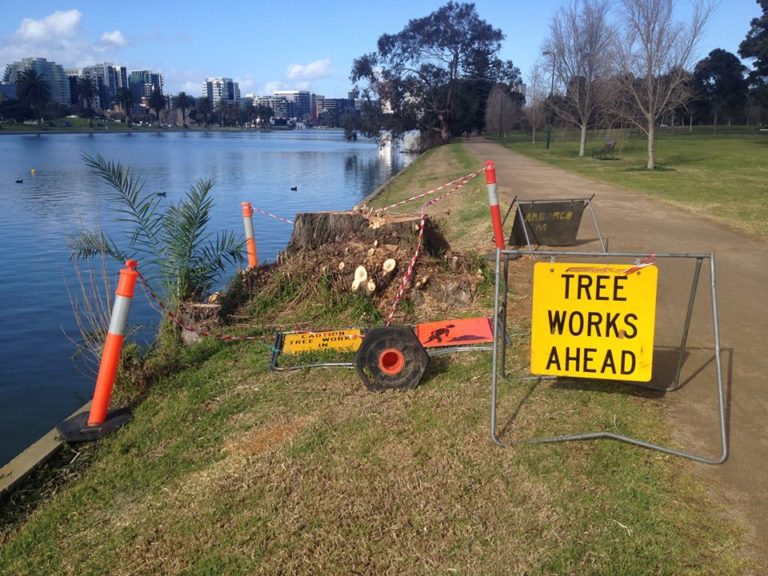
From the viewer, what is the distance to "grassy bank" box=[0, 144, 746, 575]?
11.1ft

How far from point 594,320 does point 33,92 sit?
161 meters

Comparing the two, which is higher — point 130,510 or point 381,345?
point 381,345

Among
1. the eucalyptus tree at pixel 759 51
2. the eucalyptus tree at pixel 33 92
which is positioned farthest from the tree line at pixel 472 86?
the eucalyptus tree at pixel 33 92

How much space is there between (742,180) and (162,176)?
27186 mm

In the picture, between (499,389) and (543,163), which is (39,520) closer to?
(499,389)

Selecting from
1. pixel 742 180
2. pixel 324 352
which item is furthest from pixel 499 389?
pixel 742 180

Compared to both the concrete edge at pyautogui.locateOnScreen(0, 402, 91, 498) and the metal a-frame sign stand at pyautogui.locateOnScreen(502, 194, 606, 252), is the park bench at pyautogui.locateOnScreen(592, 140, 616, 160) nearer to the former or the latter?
the metal a-frame sign stand at pyautogui.locateOnScreen(502, 194, 606, 252)

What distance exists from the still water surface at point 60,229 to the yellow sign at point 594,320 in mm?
4894

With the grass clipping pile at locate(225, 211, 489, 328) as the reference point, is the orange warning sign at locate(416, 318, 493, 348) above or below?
below

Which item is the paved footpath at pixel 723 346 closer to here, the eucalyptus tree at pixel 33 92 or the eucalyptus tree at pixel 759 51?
the eucalyptus tree at pixel 759 51

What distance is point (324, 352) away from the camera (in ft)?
20.6

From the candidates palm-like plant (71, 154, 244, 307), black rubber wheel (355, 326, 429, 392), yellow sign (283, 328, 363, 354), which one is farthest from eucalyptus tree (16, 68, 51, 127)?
black rubber wheel (355, 326, 429, 392)

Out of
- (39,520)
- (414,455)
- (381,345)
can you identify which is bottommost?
(39,520)

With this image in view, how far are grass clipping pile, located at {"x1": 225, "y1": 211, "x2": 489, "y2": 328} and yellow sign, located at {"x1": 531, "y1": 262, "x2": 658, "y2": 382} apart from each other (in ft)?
9.07
